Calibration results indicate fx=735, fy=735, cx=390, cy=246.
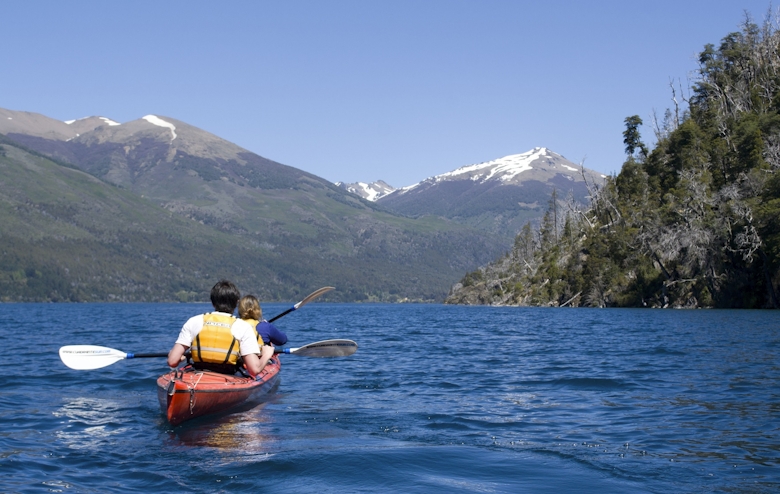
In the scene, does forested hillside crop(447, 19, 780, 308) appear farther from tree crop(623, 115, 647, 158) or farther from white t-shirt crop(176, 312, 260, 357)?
white t-shirt crop(176, 312, 260, 357)

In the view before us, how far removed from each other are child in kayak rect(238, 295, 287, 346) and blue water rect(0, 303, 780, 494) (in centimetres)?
135

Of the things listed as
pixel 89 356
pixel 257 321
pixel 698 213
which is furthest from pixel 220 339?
pixel 698 213

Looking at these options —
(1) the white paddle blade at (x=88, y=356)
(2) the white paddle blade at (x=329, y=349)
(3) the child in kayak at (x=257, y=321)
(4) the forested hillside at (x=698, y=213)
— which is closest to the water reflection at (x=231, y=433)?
(3) the child in kayak at (x=257, y=321)

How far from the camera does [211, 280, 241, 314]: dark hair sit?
12.9 metres

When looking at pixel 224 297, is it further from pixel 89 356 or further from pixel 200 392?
pixel 89 356

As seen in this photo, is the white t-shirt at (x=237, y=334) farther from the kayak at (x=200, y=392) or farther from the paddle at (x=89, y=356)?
the paddle at (x=89, y=356)

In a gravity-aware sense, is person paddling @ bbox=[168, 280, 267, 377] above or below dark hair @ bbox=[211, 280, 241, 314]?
below

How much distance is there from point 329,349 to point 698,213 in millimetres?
Answer: 59507

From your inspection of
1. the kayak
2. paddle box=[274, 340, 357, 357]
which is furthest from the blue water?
paddle box=[274, 340, 357, 357]

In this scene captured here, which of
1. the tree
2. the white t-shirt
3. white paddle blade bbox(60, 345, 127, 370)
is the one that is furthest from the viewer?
the tree

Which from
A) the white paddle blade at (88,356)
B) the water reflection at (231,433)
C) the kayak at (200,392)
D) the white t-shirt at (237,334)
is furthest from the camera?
the white paddle blade at (88,356)

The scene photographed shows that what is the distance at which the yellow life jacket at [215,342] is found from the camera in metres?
13.0

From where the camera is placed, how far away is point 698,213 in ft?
228

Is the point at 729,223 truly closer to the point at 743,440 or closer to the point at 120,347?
the point at 120,347
